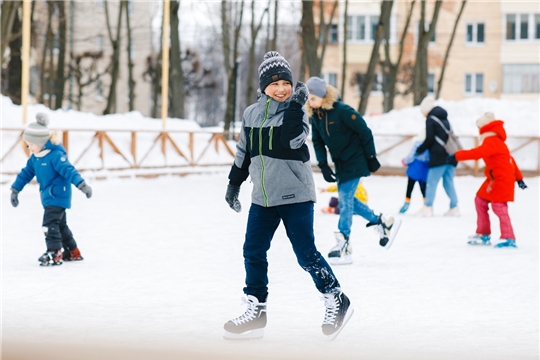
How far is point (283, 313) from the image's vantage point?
5.72 meters

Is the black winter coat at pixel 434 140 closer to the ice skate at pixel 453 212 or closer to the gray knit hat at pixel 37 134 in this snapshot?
the ice skate at pixel 453 212

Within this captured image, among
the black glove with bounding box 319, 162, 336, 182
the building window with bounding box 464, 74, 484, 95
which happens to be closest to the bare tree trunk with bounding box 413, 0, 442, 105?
the black glove with bounding box 319, 162, 336, 182

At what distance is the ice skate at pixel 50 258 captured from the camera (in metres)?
7.63

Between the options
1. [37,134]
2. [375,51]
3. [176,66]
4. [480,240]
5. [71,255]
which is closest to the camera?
[37,134]

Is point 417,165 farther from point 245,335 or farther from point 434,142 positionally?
point 245,335

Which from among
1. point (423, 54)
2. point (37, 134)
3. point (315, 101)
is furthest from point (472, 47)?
point (37, 134)

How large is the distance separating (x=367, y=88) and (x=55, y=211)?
18907 millimetres

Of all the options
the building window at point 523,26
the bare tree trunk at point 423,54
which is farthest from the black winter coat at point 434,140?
the building window at point 523,26

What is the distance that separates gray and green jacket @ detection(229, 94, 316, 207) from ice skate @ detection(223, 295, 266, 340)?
1.86 feet

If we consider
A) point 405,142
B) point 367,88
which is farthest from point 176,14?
point 405,142

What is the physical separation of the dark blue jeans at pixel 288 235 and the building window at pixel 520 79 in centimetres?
4424

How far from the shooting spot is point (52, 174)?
7586 mm

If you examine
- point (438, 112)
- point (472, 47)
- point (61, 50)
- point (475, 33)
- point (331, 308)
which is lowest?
point (331, 308)

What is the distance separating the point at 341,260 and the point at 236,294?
1.67 meters
